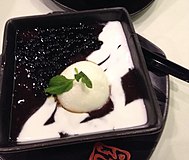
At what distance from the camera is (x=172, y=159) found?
0.94 meters

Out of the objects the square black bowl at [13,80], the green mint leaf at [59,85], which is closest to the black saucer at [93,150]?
the square black bowl at [13,80]

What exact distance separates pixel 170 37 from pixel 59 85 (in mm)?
544

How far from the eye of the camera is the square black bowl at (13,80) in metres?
0.74

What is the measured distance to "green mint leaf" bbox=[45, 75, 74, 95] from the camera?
811 millimetres

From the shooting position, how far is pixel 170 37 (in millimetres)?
A: 1210

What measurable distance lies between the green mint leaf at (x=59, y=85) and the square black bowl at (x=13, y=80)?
0.11m

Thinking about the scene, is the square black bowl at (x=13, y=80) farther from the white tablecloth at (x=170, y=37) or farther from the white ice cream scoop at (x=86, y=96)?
the white tablecloth at (x=170, y=37)

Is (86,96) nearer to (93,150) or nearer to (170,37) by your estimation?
(93,150)

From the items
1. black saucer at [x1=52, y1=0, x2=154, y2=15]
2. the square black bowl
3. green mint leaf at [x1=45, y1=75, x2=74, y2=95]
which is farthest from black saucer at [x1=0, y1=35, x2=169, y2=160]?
black saucer at [x1=52, y1=0, x2=154, y2=15]

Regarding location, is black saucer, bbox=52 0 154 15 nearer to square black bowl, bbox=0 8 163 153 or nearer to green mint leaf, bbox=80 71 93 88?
square black bowl, bbox=0 8 163 153

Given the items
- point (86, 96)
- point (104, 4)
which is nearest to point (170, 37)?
point (104, 4)

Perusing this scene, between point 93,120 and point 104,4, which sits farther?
point 104,4

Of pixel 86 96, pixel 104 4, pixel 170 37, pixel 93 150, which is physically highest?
pixel 104 4

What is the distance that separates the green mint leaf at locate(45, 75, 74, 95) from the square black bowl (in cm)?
11
